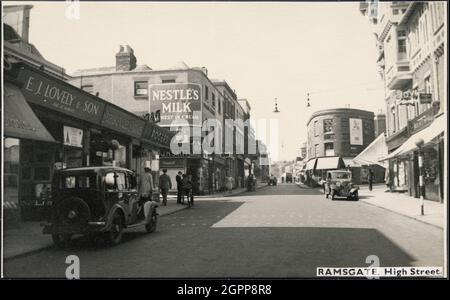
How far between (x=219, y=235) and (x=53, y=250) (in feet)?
11.9

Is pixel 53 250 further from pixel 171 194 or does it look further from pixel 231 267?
pixel 171 194

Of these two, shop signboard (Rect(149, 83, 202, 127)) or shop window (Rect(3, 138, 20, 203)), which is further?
shop signboard (Rect(149, 83, 202, 127))

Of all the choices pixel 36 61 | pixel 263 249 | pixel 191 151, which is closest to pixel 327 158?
pixel 191 151

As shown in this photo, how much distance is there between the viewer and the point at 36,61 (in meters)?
14.3

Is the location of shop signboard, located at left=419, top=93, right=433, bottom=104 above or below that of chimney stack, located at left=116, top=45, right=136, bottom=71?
below

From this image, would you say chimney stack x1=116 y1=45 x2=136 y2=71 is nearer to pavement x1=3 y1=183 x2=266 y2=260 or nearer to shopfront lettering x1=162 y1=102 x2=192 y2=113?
shopfront lettering x1=162 y1=102 x2=192 y2=113

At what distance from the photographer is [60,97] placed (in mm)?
11898

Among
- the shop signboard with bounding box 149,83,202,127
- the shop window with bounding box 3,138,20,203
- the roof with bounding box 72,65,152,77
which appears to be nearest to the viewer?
the shop window with bounding box 3,138,20,203

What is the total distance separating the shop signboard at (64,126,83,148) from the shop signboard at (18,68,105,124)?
54 centimetres

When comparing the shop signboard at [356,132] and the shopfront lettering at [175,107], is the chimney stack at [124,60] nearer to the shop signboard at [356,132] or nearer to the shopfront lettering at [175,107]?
the shopfront lettering at [175,107]

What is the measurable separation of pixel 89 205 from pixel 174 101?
20.9 meters

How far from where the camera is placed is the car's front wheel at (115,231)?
27.1 feet

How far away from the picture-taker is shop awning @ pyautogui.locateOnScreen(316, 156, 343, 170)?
3759 cm

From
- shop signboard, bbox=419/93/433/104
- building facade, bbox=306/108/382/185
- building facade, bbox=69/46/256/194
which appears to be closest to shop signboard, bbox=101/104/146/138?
building facade, bbox=69/46/256/194
